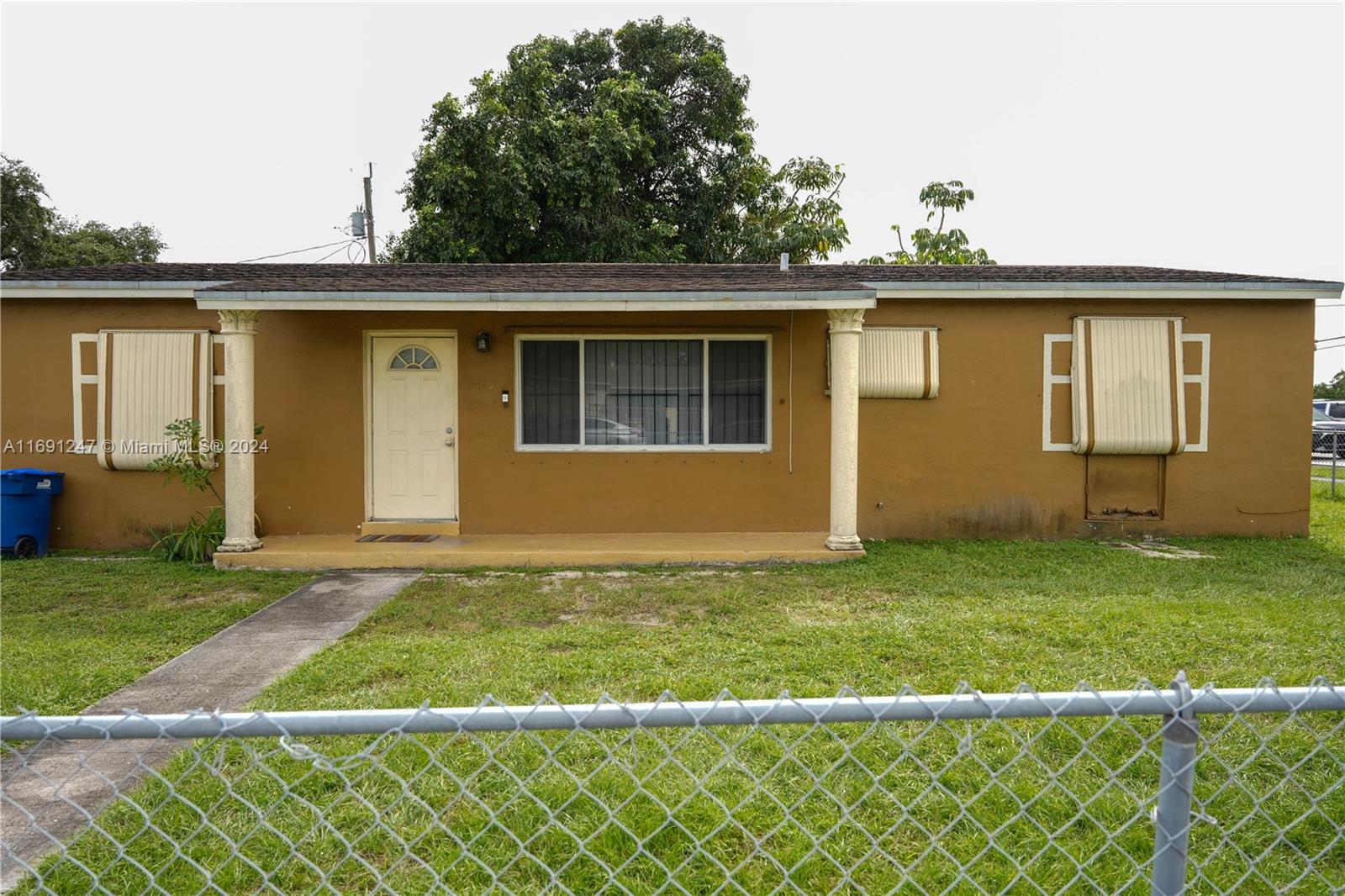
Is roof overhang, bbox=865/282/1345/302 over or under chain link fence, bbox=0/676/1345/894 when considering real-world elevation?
over

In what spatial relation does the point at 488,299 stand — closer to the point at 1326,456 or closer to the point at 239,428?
the point at 239,428

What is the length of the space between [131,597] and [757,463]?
595cm

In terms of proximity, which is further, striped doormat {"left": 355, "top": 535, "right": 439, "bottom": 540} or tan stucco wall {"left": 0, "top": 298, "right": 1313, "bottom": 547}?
tan stucco wall {"left": 0, "top": 298, "right": 1313, "bottom": 547}

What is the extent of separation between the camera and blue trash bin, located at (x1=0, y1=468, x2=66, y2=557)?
792 cm

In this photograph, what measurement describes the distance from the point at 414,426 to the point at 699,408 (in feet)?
10.4

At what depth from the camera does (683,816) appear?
2.83 m

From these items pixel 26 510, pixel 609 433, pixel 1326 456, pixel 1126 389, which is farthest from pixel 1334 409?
pixel 26 510

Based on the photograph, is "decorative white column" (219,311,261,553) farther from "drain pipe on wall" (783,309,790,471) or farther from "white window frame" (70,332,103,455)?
"drain pipe on wall" (783,309,790,471)

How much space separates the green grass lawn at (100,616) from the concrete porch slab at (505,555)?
0.82 feet

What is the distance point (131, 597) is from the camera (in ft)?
21.0

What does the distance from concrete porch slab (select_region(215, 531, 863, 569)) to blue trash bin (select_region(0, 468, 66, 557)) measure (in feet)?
7.24

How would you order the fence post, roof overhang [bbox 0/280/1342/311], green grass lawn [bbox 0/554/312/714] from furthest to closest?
1. roof overhang [bbox 0/280/1342/311]
2. green grass lawn [bbox 0/554/312/714]
3. the fence post

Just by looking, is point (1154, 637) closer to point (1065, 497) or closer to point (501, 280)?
point (1065, 497)

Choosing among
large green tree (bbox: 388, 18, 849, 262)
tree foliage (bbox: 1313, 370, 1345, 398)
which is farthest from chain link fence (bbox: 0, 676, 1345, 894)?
tree foliage (bbox: 1313, 370, 1345, 398)
